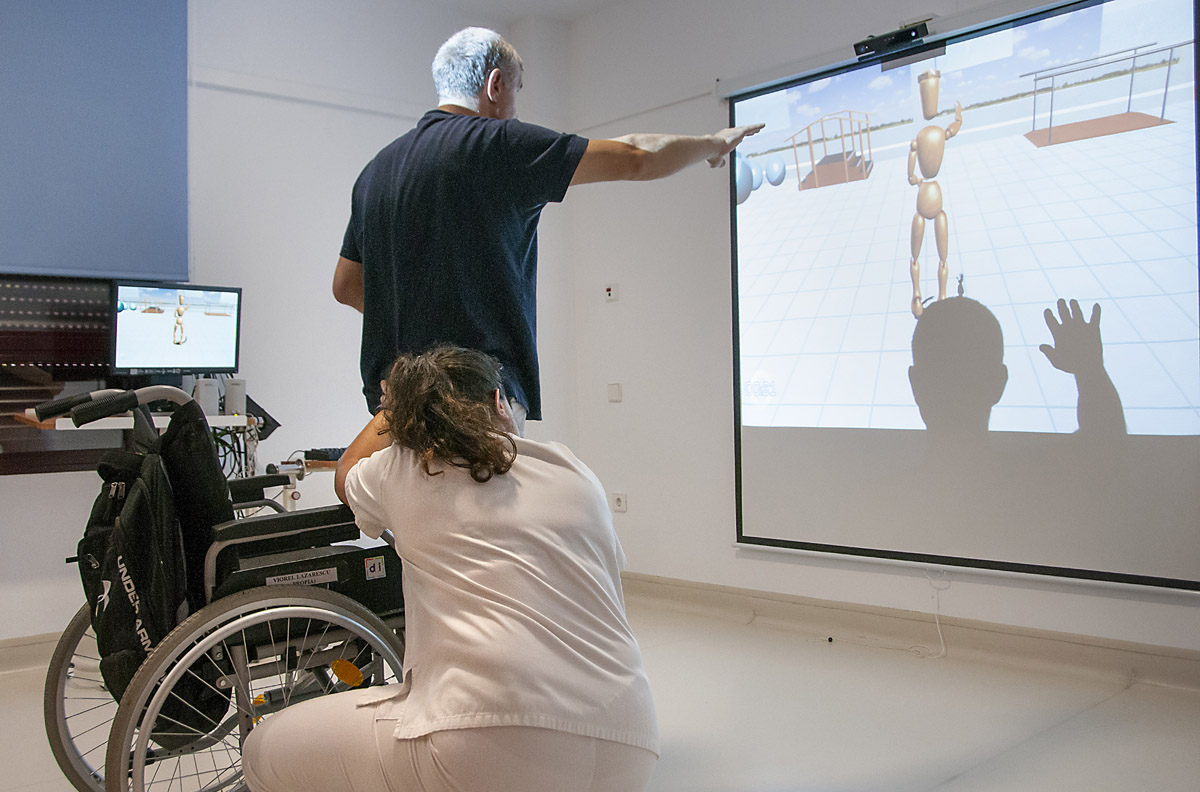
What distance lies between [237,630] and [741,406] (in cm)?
278

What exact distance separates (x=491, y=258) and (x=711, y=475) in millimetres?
2636

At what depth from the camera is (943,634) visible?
10.8 ft

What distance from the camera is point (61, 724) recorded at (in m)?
1.79

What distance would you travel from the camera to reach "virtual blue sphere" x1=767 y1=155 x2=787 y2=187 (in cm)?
384

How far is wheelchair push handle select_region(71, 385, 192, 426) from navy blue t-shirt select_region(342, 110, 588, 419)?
440 mm

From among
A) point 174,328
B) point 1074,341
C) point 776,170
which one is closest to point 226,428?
point 174,328

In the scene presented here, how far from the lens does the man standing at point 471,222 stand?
1.59m

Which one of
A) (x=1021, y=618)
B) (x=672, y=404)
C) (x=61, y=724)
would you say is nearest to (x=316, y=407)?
(x=672, y=404)

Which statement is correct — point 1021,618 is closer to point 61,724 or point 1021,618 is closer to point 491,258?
point 491,258

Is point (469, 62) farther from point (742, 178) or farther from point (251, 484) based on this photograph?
point (742, 178)

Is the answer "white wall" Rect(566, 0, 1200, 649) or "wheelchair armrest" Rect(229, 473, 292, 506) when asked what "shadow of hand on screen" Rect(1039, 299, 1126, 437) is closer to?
"white wall" Rect(566, 0, 1200, 649)

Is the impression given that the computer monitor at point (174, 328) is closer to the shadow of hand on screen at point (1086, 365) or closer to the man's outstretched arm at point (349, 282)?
the man's outstretched arm at point (349, 282)

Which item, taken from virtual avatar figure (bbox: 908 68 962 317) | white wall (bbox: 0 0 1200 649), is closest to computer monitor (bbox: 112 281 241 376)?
white wall (bbox: 0 0 1200 649)

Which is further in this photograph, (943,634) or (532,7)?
(532,7)
